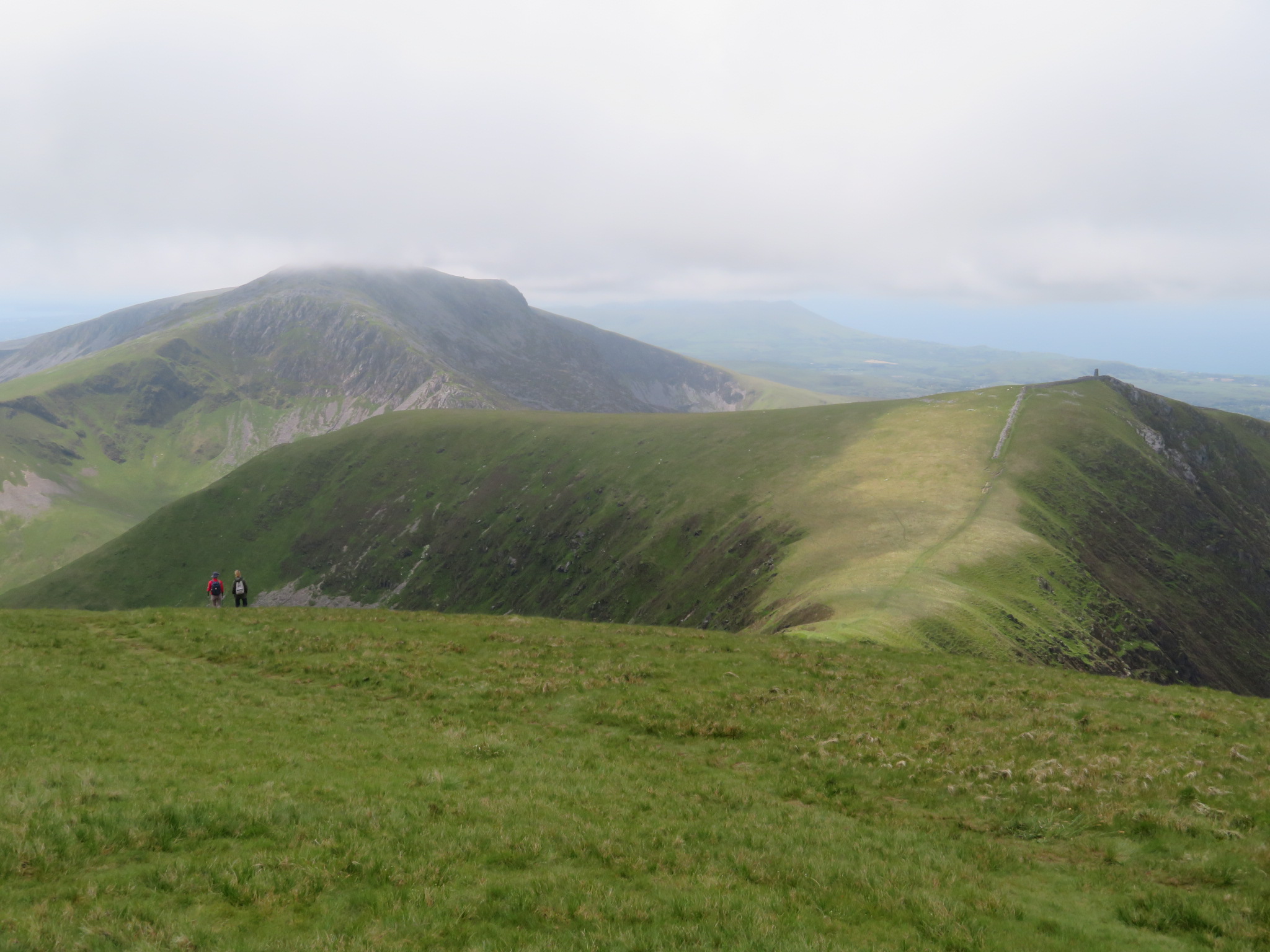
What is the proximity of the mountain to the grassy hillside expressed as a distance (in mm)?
17709

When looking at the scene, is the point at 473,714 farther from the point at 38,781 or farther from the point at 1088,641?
the point at 1088,641

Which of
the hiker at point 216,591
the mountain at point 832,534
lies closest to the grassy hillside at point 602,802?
the hiker at point 216,591

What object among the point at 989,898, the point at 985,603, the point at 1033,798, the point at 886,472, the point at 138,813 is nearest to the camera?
the point at 989,898

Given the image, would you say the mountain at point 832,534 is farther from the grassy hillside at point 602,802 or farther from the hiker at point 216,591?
the hiker at point 216,591

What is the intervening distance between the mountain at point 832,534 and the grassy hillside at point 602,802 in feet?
58.1

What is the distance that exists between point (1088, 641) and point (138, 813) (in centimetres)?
6971

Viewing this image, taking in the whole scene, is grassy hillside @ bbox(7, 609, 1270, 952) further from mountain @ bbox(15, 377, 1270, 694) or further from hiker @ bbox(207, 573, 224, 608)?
mountain @ bbox(15, 377, 1270, 694)

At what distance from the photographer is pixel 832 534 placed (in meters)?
86.1

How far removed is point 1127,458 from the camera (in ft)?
383

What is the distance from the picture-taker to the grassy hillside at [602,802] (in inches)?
452

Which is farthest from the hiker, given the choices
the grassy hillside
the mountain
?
the mountain

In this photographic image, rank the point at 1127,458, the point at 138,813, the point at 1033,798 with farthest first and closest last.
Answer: the point at 1127,458
the point at 1033,798
the point at 138,813

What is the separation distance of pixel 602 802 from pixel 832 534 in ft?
239

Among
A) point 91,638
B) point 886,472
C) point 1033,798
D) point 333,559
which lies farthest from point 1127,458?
point 333,559
